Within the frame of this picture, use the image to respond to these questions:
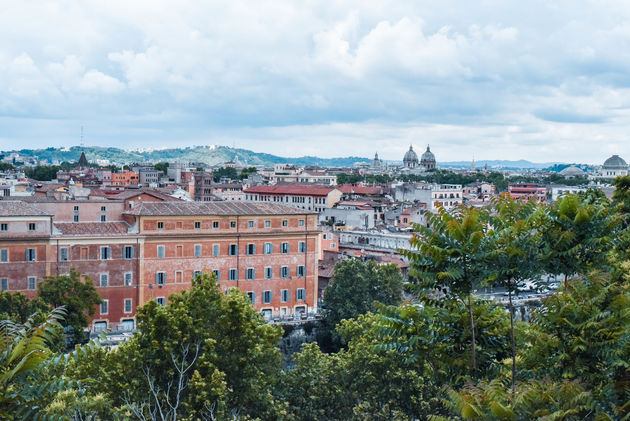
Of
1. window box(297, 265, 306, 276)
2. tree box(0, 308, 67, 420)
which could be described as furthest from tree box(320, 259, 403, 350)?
tree box(0, 308, 67, 420)

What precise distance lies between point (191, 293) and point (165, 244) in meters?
24.6

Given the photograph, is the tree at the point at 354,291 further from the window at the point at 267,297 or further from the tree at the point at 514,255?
the tree at the point at 514,255

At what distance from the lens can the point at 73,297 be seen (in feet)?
141

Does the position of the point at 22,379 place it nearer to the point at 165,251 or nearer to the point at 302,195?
the point at 165,251

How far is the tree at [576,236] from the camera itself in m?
13.0

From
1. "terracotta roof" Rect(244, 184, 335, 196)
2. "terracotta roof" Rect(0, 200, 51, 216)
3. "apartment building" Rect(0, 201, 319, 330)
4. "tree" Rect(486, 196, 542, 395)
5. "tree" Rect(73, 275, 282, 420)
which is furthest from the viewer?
"terracotta roof" Rect(244, 184, 335, 196)

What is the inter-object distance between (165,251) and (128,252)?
2380 millimetres

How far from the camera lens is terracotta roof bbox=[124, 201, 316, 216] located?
161 feet

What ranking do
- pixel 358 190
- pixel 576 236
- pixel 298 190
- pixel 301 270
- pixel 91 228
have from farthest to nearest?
pixel 358 190 → pixel 298 190 → pixel 301 270 → pixel 91 228 → pixel 576 236

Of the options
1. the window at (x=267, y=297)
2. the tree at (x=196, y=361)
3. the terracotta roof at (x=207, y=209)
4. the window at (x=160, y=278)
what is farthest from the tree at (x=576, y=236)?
Result: the window at (x=267, y=297)

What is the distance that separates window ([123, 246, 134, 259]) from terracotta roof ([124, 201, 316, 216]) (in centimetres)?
222

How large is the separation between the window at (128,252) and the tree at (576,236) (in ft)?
126

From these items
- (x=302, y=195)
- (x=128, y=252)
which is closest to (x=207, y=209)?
(x=128, y=252)

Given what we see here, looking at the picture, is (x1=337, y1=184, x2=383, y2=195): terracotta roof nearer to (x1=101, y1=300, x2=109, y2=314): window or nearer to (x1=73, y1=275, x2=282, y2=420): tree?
(x1=101, y1=300, x2=109, y2=314): window
